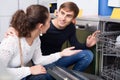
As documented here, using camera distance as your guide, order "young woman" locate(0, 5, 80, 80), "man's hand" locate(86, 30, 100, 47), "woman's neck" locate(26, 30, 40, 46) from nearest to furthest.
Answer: "young woman" locate(0, 5, 80, 80) < "woman's neck" locate(26, 30, 40, 46) < "man's hand" locate(86, 30, 100, 47)

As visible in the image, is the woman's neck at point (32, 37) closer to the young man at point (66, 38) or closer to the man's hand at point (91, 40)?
the young man at point (66, 38)

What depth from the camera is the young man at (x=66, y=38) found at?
194 centimetres

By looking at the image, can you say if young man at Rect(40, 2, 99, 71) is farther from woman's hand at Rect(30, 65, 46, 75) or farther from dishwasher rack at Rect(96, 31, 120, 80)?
woman's hand at Rect(30, 65, 46, 75)

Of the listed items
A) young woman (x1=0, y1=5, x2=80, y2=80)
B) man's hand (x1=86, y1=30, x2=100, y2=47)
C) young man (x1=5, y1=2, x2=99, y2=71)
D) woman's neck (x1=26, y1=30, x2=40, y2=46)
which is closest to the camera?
young woman (x1=0, y1=5, x2=80, y2=80)

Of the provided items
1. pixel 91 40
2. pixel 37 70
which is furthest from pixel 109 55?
pixel 37 70

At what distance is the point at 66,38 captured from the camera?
2117mm

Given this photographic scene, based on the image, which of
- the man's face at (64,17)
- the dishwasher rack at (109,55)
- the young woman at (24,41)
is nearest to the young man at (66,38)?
the man's face at (64,17)

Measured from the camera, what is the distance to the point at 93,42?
1907 mm

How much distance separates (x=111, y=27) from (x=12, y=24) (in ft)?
2.30

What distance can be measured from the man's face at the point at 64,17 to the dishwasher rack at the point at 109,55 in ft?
1.12

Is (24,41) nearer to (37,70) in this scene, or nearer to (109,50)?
(37,70)

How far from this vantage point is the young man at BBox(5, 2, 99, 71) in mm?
1939

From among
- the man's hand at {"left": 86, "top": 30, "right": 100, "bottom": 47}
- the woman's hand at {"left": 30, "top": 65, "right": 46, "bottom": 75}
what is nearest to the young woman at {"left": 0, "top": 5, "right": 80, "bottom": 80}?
the woman's hand at {"left": 30, "top": 65, "right": 46, "bottom": 75}

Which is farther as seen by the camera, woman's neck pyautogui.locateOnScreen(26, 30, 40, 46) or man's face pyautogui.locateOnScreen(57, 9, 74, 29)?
man's face pyautogui.locateOnScreen(57, 9, 74, 29)
